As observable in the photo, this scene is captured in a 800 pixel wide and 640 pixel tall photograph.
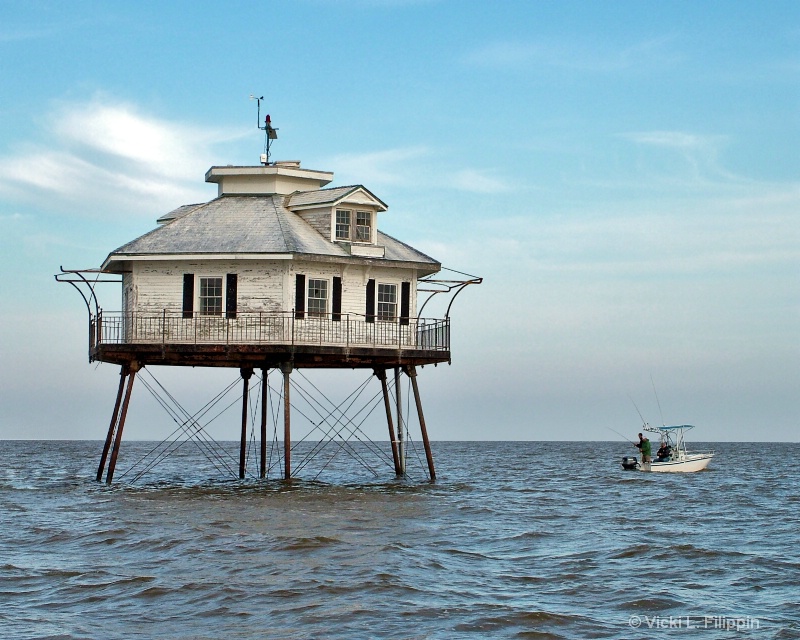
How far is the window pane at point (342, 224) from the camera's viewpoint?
121 ft

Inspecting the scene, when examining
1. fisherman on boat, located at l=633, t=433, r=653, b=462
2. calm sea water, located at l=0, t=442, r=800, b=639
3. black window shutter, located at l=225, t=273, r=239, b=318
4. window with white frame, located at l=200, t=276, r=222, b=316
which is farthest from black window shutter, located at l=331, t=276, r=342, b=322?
fisherman on boat, located at l=633, t=433, r=653, b=462

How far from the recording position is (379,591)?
20.2 m

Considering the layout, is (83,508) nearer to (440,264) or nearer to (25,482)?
(440,264)

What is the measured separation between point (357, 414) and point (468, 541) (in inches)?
568

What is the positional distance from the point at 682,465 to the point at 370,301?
1040 inches

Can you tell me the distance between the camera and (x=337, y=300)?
3572 centimetres

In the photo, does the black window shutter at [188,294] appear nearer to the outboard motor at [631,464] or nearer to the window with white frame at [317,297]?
the window with white frame at [317,297]

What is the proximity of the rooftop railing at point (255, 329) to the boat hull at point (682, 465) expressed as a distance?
23.9m

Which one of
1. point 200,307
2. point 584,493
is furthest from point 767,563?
point 584,493

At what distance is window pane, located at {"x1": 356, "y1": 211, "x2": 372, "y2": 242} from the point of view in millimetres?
36906

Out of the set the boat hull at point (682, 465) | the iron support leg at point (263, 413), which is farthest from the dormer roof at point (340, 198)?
the boat hull at point (682, 465)

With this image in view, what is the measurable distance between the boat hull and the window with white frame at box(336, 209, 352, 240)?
2538cm

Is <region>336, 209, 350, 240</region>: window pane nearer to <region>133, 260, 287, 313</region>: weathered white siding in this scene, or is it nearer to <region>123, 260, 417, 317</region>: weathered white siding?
<region>123, 260, 417, 317</region>: weathered white siding

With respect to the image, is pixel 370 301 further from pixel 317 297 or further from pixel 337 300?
pixel 317 297
